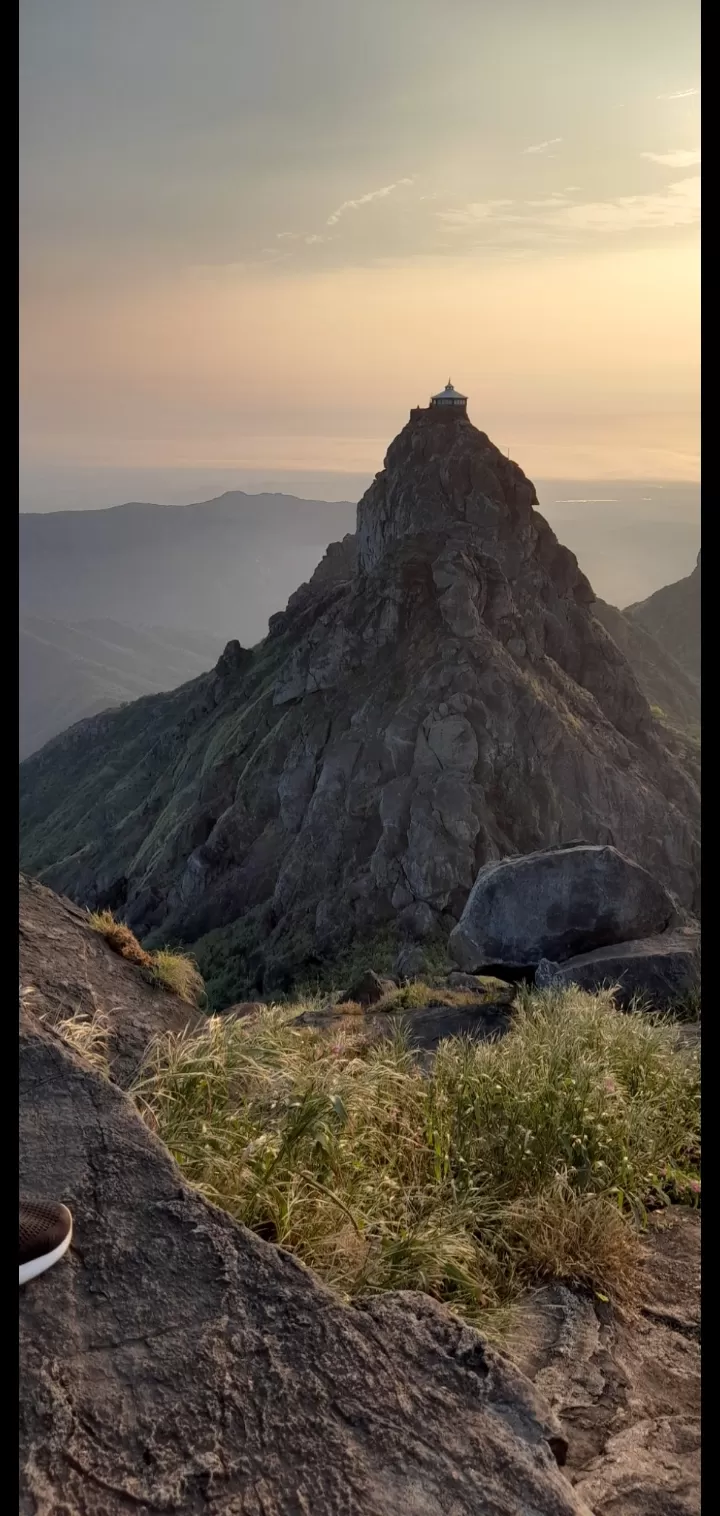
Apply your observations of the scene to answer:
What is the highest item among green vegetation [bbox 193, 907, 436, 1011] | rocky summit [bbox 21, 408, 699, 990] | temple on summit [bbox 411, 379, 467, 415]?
temple on summit [bbox 411, 379, 467, 415]

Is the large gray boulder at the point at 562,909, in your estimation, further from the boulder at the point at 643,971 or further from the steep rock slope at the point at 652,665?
the steep rock slope at the point at 652,665

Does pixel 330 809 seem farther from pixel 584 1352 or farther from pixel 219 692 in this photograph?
pixel 584 1352

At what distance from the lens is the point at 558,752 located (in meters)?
63.7

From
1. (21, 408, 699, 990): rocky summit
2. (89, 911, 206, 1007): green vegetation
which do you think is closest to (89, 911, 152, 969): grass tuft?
(89, 911, 206, 1007): green vegetation

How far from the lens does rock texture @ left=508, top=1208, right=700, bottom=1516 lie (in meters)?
2.94

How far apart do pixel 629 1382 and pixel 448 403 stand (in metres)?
82.1

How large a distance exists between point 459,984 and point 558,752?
49.9 meters

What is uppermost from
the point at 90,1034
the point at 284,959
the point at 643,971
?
the point at 90,1034

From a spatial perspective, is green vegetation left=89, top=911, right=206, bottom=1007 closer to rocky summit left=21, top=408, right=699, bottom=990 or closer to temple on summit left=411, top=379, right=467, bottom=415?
rocky summit left=21, top=408, right=699, bottom=990

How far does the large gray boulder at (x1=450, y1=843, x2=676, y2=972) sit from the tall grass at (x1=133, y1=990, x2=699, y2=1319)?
6007mm

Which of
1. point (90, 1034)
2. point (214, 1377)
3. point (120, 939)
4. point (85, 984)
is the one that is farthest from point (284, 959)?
point (214, 1377)

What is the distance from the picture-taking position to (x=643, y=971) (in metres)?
10.8

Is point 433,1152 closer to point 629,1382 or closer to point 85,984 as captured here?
point 629,1382

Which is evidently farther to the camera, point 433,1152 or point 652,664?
point 652,664
